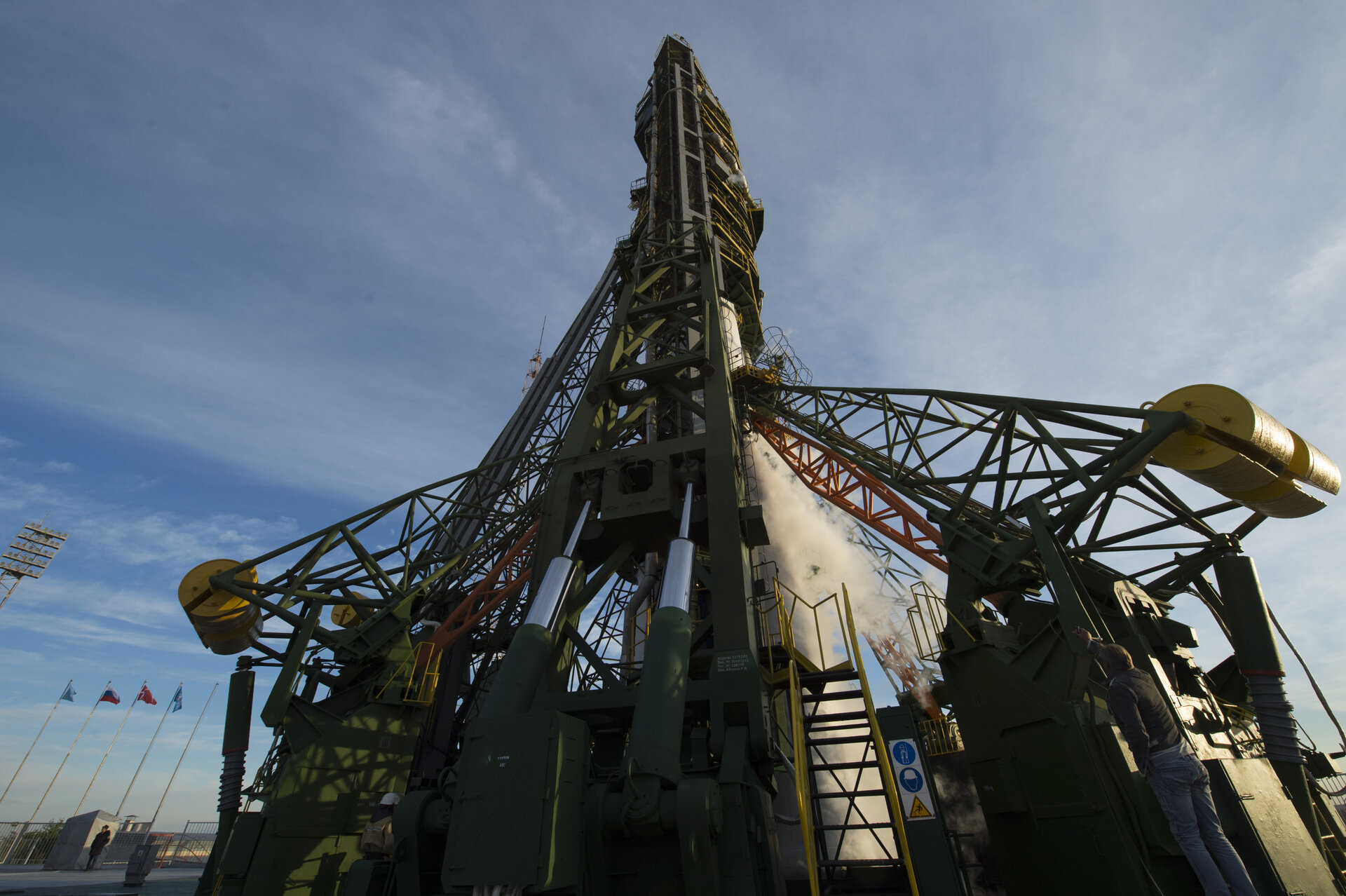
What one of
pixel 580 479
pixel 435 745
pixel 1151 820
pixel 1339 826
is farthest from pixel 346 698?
pixel 1339 826

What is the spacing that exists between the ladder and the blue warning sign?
0.95 feet

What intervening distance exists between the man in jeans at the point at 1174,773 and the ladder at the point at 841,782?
6.75ft

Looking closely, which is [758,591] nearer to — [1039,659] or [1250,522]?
[1039,659]

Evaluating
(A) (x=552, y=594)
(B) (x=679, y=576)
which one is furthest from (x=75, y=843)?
(B) (x=679, y=576)

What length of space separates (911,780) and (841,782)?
75.9 inches

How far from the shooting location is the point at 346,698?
Result: 13.2 meters

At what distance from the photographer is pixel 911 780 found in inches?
248

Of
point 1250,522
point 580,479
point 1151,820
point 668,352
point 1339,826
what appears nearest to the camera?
point 1151,820


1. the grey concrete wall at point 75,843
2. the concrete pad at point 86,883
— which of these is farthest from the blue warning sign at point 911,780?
the grey concrete wall at point 75,843

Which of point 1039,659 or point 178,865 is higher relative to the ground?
point 1039,659

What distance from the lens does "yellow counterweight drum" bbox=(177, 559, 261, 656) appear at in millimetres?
12445

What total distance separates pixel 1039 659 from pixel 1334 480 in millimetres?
5282

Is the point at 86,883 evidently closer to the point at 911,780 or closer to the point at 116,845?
the point at 116,845

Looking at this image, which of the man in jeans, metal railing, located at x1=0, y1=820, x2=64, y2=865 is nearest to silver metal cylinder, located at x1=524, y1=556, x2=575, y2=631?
the man in jeans
